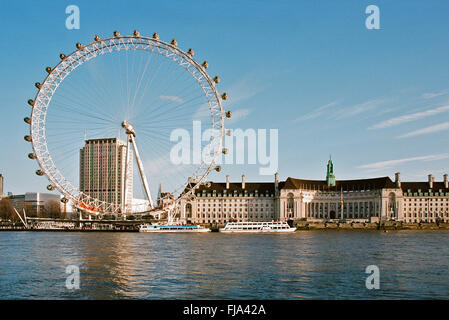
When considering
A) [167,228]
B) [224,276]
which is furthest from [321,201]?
[224,276]

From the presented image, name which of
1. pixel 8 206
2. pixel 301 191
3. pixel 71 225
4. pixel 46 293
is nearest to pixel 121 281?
pixel 46 293

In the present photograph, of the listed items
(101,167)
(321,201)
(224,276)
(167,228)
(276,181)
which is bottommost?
(167,228)

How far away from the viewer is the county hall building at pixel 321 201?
134750mm

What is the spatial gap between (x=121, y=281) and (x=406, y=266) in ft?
62.8

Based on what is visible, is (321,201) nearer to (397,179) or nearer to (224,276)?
(397,179)

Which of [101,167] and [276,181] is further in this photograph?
[101,167]

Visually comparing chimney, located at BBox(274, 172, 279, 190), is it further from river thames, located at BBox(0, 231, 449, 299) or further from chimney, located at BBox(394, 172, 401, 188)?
river thames, located at BBox(0, 231, 449, 299)

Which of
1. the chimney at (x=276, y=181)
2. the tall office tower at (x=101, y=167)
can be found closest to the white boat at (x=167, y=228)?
the tall office tower at (x=101, y=167)

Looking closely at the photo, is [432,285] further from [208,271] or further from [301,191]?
[301,191]

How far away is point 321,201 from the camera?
144500mm

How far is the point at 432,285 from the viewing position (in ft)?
84.3

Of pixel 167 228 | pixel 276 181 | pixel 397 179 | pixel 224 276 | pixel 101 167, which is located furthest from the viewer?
pixel 101 167
